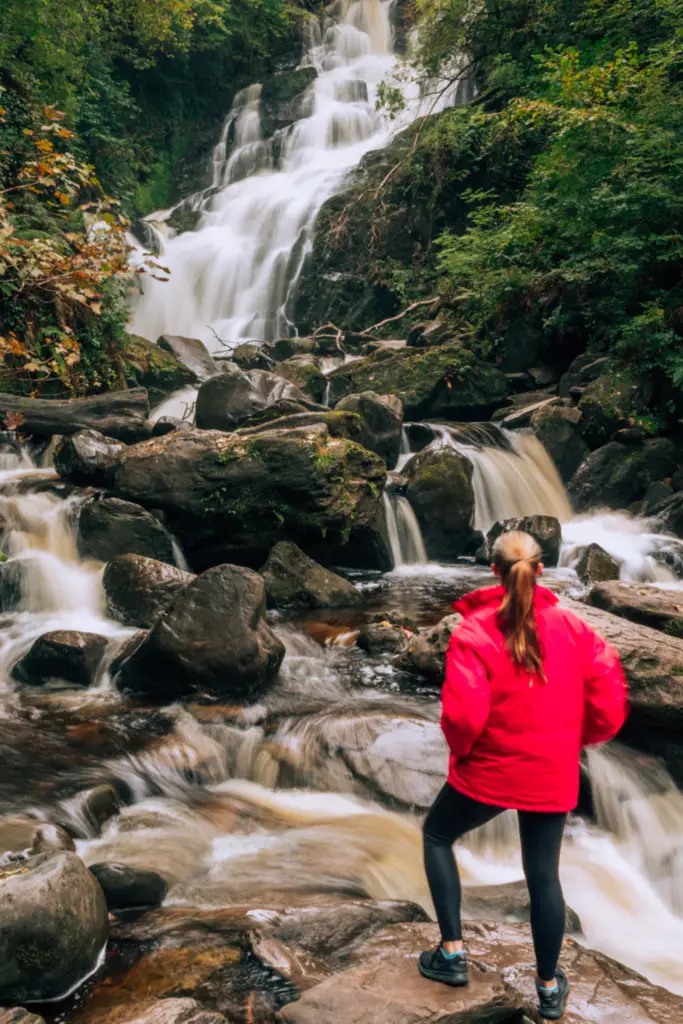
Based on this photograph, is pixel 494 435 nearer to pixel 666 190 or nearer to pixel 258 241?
pixel 666 190

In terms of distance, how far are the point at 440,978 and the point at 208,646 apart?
3.75 m

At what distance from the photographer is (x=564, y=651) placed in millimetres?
2443

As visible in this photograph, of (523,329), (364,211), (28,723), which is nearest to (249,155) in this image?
(364,211)

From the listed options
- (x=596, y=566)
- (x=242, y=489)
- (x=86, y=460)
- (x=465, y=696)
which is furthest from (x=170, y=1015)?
(x=596, y=566)

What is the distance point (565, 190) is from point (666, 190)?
230 centimetres

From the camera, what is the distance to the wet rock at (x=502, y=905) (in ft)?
12.2

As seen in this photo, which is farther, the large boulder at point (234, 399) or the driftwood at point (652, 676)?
the large boulder at point (234, 399)

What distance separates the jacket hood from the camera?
2520mm

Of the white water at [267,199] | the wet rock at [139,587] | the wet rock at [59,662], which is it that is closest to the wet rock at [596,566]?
the wet rock at [139,587]

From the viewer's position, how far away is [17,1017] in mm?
2436

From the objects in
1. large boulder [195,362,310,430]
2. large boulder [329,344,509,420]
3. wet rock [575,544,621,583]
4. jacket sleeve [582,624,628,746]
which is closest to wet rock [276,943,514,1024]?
jacket sleeve [582,624,628,746]

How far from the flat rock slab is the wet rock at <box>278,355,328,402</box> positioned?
12236 mm

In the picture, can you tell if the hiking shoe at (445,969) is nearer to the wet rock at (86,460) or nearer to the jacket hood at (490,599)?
the jacket hood at (490,599)

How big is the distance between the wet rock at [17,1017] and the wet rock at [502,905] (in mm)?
2184
